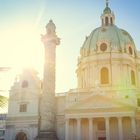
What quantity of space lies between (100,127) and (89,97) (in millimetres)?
5630

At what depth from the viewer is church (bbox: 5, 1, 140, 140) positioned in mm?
41688

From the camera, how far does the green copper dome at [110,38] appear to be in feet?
174

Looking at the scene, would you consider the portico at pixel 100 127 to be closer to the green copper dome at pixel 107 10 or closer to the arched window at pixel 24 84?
the arched window at pixel 24 84

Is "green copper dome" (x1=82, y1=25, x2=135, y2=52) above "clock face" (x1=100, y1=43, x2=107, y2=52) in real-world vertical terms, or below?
above

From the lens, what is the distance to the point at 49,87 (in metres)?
41.6

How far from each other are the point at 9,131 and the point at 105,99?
1849 cm

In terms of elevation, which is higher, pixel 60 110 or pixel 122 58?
pixel 122 58

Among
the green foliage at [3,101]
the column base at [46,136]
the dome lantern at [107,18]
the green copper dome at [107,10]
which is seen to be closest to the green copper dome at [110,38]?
the dome lantern at [107,18]

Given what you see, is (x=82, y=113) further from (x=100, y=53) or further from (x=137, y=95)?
(x=100, y=53)

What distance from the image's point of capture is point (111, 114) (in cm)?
4194

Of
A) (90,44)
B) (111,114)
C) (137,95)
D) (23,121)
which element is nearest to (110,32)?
(90,44)

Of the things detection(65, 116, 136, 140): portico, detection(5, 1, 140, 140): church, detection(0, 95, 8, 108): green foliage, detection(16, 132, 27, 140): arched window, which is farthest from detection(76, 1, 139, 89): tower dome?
detection(0, 95, 8, 108): green foliage

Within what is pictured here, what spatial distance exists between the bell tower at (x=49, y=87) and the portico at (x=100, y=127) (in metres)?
4.38

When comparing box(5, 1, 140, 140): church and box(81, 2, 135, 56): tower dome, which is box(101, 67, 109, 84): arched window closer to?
box(5, 1, 140, 140): church
